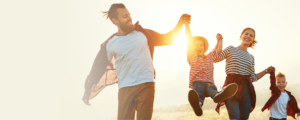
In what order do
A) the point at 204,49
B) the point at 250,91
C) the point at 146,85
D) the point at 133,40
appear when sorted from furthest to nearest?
the point at 204,49 → the point at 250,91 → the point at 133,40 → the point at 146,85

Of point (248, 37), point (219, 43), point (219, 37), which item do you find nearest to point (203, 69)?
point (219, 43)

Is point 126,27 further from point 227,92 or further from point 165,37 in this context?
point 227,92

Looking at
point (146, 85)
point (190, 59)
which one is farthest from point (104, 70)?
point (190, 59)

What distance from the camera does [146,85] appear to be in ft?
12.4

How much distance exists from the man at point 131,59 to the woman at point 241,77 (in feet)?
4.57

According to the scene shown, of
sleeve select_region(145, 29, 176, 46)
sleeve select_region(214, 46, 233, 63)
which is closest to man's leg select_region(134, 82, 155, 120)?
sleeve select_region(145, 29, 176, 46)

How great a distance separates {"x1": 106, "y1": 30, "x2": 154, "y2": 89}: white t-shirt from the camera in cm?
382

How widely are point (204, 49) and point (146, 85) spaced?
2168 mm

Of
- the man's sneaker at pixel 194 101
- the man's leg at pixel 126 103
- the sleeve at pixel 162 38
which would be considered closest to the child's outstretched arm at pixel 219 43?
the man's sneaker at pixel 194 101

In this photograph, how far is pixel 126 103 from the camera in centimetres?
393

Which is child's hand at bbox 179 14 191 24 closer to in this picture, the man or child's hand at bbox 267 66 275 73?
the man

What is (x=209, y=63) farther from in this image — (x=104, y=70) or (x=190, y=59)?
(x=104, y=70)

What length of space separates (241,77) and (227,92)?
0.56 metres

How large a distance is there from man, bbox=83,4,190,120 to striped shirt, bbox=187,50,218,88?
1.18 m
